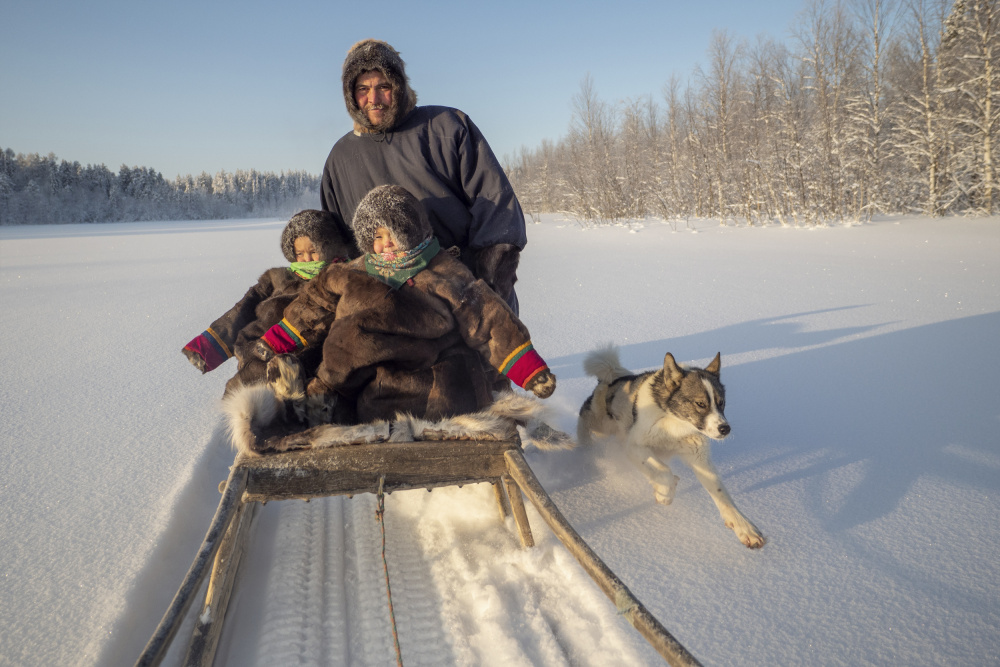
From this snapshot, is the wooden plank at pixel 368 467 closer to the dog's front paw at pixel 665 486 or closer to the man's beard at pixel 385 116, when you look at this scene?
the dog's front paw at pixel 665 486

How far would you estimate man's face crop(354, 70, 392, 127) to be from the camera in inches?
118

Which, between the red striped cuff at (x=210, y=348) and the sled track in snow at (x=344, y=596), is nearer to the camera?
the sled track in snow at (x=344, y=596)

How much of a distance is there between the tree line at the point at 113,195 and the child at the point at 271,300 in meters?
41.6

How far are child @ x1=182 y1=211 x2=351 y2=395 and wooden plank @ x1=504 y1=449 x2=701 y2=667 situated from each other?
1.48 m

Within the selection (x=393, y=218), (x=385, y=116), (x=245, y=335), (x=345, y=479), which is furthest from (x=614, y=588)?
(x=385, y=116)

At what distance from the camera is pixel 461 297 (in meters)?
2.38

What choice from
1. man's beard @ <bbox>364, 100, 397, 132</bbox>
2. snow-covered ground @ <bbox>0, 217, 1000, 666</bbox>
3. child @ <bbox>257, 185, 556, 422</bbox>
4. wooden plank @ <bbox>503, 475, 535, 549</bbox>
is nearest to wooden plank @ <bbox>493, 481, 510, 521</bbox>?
snow-covered ground @ <bbox>0, 217, 1000, 666</bbox>

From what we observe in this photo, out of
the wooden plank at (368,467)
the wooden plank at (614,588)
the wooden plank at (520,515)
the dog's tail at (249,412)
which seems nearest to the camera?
the wooden plank at (614,588)

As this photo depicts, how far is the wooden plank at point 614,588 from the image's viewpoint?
3.50 feet

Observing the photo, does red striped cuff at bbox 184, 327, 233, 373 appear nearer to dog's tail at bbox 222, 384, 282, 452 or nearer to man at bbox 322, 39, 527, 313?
dog's tail at bbox 222, 384, 282, 452

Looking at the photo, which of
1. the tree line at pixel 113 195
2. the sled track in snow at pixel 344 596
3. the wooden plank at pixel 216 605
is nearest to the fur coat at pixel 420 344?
the sled track in snow at pixel 344 596

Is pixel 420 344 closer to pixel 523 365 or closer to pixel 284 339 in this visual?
pixel 523 365

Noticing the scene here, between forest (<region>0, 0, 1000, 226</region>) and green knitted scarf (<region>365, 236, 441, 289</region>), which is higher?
forest (<region>0, 0, 1000, 226</region>)

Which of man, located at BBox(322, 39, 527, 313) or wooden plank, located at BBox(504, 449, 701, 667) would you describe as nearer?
wooden plank, located at BBox(504, 449, 701, 667)
